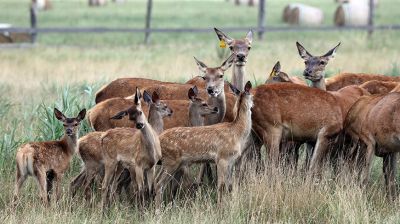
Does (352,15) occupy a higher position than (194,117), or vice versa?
(352,15)

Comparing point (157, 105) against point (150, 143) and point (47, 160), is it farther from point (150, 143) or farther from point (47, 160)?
point (47, 160)

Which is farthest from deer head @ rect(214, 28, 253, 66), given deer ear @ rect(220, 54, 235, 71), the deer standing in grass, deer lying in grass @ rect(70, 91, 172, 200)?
→ deer lying in grass @ rect(70, 91, 172, 200)

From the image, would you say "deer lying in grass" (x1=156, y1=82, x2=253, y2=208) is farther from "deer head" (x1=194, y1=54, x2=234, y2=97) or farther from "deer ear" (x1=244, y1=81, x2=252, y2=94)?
"deer head" (x1=194, y1=54, x2=234, y2=97)

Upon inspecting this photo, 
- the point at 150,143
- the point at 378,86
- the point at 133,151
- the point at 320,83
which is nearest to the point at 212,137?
the point at 150,143

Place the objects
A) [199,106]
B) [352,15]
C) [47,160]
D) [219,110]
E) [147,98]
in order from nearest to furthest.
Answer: [47,160]
[147,98]
[199,106]
[219,110]
[352,15]

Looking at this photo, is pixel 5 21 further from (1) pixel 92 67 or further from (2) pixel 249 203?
(2) pixel 249 203

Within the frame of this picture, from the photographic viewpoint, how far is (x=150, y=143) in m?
9.33

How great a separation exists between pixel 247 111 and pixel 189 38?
23.8 meters

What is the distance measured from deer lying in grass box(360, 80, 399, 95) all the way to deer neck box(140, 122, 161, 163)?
11.3 feet

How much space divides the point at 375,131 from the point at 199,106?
187 centimetres

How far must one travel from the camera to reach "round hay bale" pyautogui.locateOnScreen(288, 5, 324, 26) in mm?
42703

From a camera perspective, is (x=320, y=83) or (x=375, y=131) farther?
(x=320, y=83)

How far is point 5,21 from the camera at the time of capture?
4153cm

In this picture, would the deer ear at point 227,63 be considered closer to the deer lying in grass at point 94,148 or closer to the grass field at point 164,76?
the deer lying in grass at point 94,148
